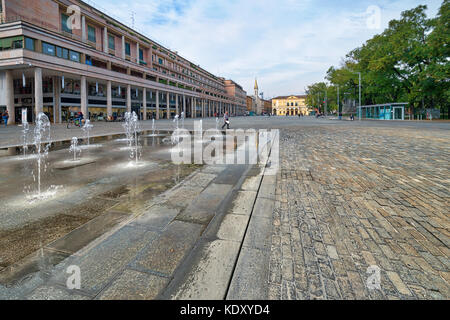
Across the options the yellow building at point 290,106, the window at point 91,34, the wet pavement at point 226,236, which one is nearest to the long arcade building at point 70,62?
the window at point 91,34

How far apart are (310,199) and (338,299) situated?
2.32m

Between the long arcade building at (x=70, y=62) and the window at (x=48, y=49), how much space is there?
12 centimetres

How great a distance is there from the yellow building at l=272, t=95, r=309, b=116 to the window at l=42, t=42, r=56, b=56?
151 meters

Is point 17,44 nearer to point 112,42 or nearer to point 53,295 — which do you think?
point 112,42

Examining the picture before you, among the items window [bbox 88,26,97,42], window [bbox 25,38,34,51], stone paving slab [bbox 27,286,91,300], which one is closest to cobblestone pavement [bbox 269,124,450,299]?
stone paving slab [bbox 27,286,91,300]

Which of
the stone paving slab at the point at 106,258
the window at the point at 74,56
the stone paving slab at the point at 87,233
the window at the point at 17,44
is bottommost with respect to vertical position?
the stone paving slab at the point at 106,258

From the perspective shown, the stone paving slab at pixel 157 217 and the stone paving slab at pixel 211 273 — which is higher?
the stone paving slab at pixel 157 217

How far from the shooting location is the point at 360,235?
2.87 m

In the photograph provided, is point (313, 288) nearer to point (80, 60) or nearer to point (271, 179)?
point (271, 179)

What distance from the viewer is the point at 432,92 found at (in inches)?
1347

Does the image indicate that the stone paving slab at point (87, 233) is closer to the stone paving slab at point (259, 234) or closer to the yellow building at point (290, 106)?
the stone paving slab at point (259, 234)

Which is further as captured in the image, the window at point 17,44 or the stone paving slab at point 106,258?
the window at point 17,44

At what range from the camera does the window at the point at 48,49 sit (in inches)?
1190

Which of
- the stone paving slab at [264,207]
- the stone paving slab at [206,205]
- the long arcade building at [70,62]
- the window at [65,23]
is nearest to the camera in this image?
the stone paving slab at [206,205]
